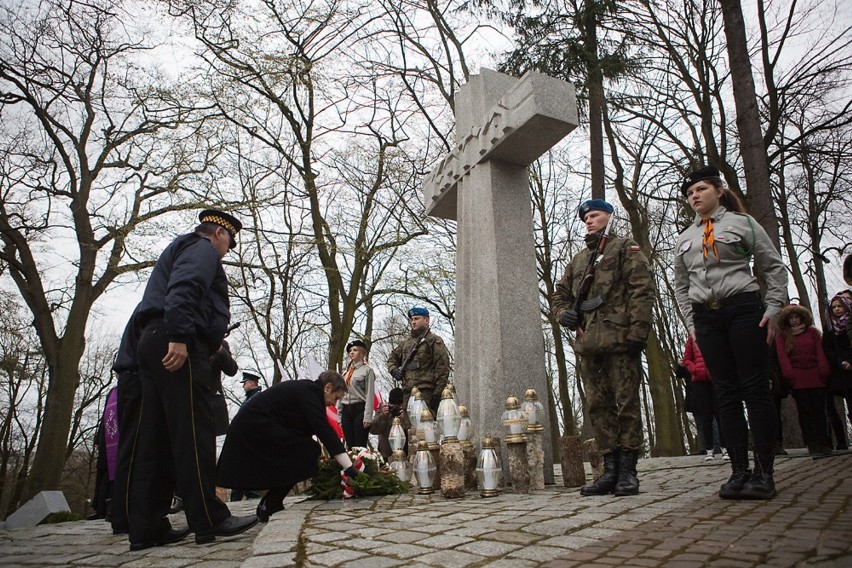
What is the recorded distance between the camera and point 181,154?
15.5 m

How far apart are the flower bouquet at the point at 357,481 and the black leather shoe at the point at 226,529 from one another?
1124mm

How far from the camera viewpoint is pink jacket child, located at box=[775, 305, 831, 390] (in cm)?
696

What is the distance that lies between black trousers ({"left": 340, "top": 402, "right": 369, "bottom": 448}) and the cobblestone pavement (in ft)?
12.8

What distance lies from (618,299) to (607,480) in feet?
4.32

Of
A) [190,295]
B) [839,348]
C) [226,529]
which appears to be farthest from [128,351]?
[839,348]

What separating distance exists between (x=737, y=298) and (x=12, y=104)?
1549cm

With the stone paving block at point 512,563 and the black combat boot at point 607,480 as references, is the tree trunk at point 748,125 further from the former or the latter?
the stone paving block at point 512,563

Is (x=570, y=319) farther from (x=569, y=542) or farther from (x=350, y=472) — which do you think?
(x=569, y=542)

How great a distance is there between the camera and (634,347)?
432 centimetres

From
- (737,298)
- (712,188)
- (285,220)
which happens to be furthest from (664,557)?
(285,220)

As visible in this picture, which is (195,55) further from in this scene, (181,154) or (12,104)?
(12,104)

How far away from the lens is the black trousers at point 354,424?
8516 mm

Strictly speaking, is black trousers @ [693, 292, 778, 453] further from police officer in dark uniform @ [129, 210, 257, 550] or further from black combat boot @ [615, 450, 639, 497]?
police officer in dark uniform @ [129, 210, 257, 550]

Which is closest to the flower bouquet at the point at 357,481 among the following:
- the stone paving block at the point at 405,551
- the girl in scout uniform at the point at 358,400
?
the stone paving block at the point at 405,551
